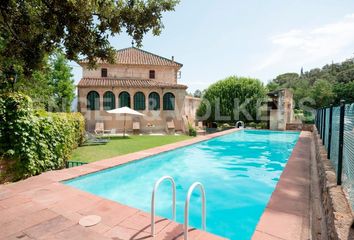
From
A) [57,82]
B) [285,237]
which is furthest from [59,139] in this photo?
[57,82]

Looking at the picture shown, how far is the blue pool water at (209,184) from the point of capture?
17.7 ft

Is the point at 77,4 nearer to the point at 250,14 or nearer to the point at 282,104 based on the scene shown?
the point at 250,14

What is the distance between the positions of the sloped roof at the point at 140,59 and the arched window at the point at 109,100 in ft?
16.3

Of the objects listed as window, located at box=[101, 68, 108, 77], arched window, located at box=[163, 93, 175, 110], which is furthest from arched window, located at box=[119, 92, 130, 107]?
window, located at box=[101, 68, 108, 77]

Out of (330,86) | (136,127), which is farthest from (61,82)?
(330,86)

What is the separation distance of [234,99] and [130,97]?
539 inches

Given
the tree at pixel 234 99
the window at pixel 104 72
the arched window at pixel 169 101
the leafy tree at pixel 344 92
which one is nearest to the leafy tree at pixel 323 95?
the leafy tree at pixel 344 92

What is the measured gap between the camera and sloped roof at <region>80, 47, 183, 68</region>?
27.1 meters

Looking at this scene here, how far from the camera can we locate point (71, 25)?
5430 mm

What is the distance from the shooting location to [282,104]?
2330 cm

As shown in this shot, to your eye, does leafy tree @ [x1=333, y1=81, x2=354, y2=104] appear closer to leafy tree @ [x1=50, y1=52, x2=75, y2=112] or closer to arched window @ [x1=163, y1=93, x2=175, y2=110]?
arched window @ [x1=163, y1=93, x2=175, y2=110]

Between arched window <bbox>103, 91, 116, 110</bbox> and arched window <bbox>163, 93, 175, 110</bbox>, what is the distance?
550 centimetres

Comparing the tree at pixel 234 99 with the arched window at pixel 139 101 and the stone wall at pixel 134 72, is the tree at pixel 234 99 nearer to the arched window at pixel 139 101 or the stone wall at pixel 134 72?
the stone wall at pixel 134 72

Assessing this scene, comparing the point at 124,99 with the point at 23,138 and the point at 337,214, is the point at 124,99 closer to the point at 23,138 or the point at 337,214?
the point at 23,138
